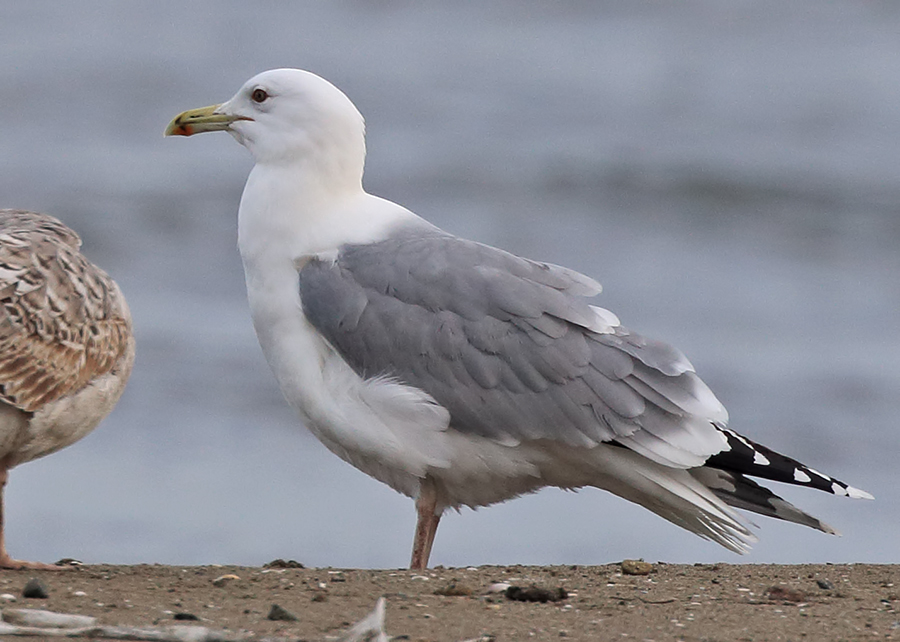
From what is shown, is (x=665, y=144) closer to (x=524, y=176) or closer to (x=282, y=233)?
(x=524, y=176)

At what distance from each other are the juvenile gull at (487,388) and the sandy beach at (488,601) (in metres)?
0.46

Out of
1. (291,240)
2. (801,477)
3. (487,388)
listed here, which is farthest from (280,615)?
(801,477)

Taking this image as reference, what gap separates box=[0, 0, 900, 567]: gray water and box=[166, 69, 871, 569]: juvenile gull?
276 centimetres

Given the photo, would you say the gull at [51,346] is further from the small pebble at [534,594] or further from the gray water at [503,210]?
the gray water at [503,210]

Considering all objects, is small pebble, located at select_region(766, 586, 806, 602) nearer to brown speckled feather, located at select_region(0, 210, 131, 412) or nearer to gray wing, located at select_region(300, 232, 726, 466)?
gray wing, located at select_region(300, 232, 726, 466)

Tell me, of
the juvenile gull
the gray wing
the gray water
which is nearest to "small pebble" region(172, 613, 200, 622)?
the juvenile gull

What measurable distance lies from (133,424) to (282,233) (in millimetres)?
4597

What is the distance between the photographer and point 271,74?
19.4 ft

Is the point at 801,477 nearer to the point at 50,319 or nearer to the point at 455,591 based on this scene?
the point at 455,591

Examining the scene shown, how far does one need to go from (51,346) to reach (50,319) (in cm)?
9

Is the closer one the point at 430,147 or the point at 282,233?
the point at 282,233

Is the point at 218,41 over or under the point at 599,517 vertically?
over

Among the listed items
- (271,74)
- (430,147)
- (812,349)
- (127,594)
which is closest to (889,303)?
(812,349)

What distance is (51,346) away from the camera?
184 inches
